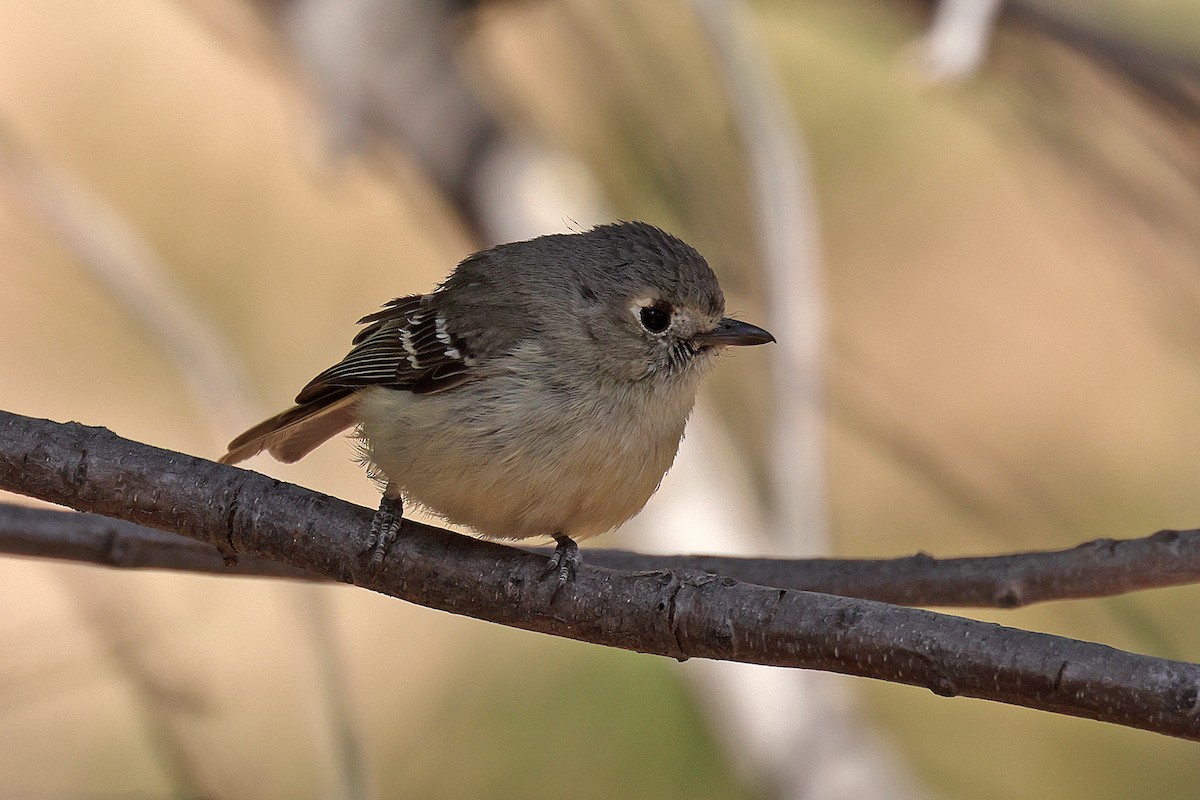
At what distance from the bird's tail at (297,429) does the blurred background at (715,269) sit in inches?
19.1

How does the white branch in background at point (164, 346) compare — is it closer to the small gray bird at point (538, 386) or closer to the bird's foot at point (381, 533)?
the small gray bird at point (538, 386)

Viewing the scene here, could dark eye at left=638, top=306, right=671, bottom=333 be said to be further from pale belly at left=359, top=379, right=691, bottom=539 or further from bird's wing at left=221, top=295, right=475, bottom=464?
bird's wing at left=221, top=295, right=475, bottom=464

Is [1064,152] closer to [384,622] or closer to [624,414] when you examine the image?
[624,414]

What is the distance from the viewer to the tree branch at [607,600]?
6.32 ft

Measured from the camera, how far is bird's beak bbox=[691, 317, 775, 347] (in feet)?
10.00

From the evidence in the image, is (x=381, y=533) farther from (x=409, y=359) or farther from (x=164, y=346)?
(x=164, y=346)

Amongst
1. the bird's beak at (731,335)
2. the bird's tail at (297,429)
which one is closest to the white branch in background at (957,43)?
the bird's beak at (731,335)

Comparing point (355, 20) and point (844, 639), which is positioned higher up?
point (355, 20)

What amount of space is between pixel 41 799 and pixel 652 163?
2651 mm

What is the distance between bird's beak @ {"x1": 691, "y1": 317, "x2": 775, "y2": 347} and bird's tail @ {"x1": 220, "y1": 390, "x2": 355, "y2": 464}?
924 millimetres

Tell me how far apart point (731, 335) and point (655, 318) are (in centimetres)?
19

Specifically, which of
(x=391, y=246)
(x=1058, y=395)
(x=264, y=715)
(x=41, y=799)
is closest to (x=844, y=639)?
(x=41, y=799)

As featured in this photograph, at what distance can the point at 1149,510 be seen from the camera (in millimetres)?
5684

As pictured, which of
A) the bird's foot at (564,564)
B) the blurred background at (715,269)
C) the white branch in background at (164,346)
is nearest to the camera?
the bird's foot at (564,564)
